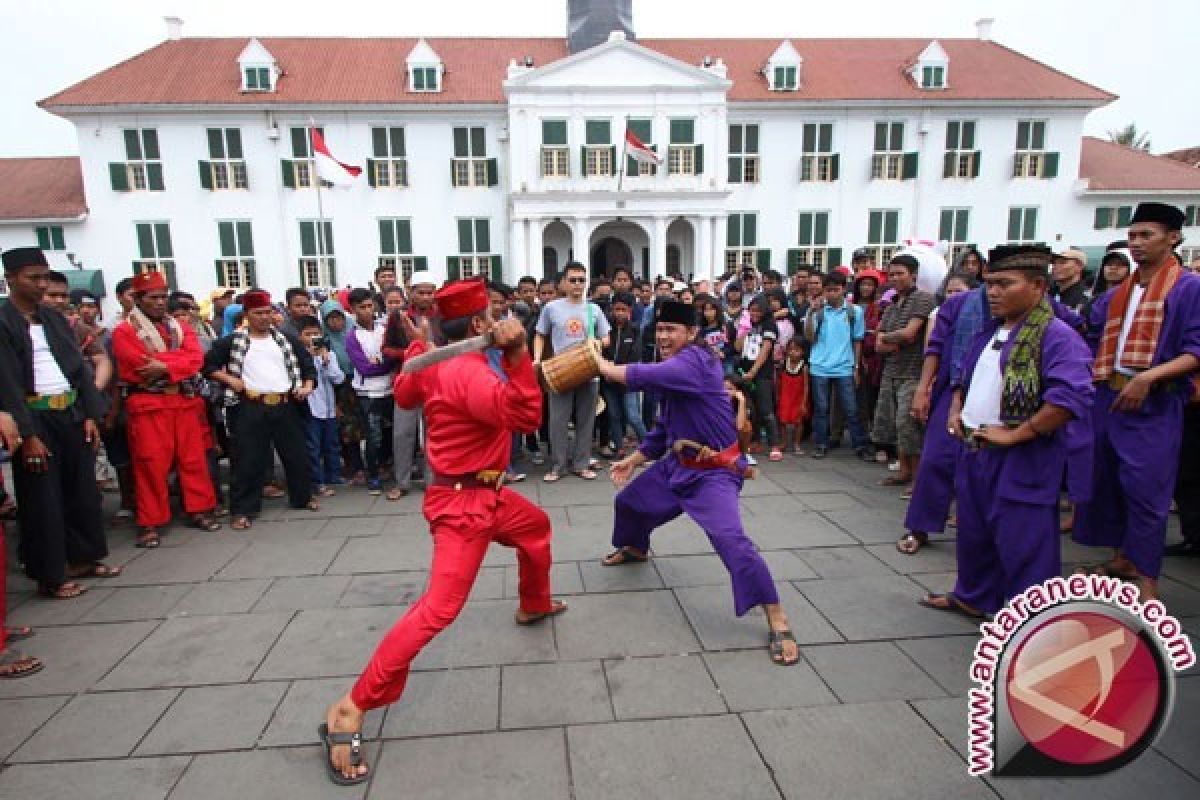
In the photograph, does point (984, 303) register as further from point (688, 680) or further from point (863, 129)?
point (863, 129)

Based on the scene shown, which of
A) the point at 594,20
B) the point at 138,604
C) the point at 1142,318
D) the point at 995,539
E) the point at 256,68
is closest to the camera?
the point at 995,539

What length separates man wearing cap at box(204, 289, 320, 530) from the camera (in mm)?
5430

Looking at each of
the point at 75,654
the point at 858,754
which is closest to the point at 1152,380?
the point at 858,754

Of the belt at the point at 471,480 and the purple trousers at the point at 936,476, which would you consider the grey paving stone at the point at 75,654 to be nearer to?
the belt at the point at 471,480

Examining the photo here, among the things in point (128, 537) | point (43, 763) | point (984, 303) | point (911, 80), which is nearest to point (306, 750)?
point (43, 763)

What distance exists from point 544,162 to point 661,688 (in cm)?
2188

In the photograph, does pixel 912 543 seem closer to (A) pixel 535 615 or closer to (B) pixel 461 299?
(A) pixel 535 615

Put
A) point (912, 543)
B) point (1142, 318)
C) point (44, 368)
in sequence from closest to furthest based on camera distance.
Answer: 1. point (1142, 318)
2. point (44, 368)
3. point (912, 543)

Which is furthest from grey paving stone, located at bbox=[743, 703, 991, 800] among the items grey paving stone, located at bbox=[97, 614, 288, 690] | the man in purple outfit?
grey paving stone, located at bbox=[97, 614, 288, 690]

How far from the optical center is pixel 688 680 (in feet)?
9.96

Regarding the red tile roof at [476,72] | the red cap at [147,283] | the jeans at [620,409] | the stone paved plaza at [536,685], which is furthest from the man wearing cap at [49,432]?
the red tile roof at [476,72]

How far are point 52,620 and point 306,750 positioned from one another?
2358 millimetres

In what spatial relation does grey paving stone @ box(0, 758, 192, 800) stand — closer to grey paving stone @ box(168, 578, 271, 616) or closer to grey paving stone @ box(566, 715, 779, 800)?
grey paving stone @ box(168, 578, 271, 616)

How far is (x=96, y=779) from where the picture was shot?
2490 mm
